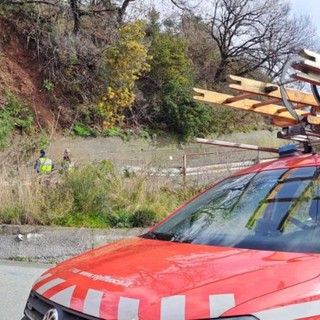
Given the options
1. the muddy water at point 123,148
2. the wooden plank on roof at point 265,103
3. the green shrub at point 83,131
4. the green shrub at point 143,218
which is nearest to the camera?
the wooden plank on roof at point 265,103

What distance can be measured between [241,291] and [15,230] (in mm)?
6242

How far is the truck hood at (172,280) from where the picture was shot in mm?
2143

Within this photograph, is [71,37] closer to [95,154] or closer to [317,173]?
[95,154]

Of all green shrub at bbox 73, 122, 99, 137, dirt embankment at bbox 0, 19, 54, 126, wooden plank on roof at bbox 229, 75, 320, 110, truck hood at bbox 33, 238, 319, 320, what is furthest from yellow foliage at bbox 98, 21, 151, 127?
truck hood at bbox 33, 238, 319, 320

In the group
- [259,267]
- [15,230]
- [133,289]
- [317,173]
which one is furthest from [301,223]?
[15,230]

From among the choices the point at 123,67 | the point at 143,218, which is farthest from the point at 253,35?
the point at 143,218

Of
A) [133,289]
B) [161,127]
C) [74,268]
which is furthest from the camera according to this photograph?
[161,127]

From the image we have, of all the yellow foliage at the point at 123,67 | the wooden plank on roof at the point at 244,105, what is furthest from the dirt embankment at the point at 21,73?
Result: the wooden plank on roof at the point at 244,105

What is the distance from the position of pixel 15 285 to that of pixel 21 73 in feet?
70.4

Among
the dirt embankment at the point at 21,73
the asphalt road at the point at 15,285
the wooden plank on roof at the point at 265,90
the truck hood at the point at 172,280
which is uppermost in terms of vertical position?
the dirt embankment at the point at 21,73

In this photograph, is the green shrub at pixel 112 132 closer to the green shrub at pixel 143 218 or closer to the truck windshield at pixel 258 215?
the green shrub at pixel 143 218

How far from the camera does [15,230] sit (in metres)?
7.83

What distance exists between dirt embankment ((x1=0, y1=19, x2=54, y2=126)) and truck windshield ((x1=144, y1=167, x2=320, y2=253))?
21.9m

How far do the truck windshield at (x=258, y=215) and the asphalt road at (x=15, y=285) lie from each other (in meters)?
2.53
